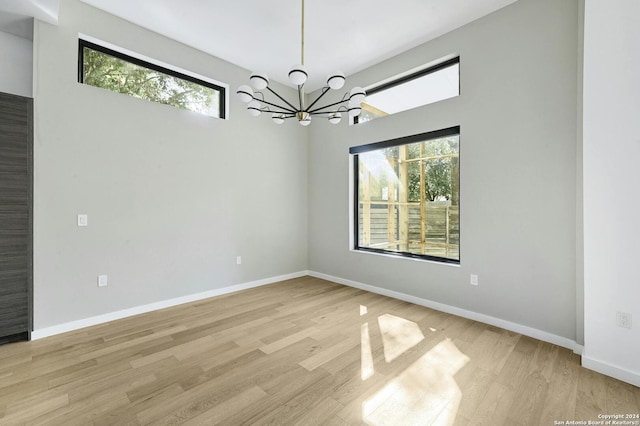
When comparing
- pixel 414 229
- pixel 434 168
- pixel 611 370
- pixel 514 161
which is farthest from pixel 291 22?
pixel 611 370

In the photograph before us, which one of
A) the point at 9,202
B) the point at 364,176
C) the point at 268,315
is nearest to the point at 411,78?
the point at 364,176

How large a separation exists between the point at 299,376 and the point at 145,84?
3.67m

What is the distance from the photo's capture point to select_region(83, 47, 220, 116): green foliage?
3.10m

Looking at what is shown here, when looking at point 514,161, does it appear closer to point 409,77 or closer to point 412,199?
point 412,199

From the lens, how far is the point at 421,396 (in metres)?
1.88

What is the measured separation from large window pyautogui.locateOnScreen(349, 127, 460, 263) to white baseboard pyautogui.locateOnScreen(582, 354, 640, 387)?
139cm

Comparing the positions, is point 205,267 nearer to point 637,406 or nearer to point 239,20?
point 239,20

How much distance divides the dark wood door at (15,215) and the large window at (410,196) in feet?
12.3

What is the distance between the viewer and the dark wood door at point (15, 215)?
2520 millimetres

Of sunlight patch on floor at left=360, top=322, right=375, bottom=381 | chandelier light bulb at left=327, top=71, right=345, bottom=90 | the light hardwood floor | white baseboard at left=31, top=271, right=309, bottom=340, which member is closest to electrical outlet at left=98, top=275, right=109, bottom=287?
white baseboard at left=31, top=271, right=309, bottom=340

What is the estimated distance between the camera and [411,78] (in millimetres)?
3805

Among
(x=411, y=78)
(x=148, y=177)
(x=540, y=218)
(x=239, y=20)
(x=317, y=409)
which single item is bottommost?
(x=317, y=409)

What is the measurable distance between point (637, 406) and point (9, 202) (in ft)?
16.5

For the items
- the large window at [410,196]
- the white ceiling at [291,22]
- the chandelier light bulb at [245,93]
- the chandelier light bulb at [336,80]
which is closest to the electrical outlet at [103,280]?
the chandelier light bulb at [245,93]
